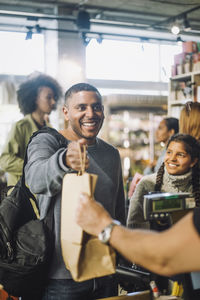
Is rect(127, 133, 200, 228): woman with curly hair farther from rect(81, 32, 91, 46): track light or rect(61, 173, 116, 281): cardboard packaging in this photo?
rect(81, 32, 91, 46): track light

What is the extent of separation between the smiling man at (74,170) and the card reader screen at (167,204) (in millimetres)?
214

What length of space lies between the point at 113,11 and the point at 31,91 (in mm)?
4154

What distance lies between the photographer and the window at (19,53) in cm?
709

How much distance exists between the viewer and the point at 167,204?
1.42 meters

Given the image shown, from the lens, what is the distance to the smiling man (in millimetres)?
1317

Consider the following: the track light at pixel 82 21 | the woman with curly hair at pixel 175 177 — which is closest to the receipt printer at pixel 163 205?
the woman with curly hair at pixel 175 177

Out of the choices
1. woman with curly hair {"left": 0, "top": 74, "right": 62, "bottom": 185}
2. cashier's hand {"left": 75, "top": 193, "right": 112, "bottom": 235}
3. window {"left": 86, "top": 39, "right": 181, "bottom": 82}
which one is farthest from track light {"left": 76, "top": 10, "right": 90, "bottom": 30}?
cashier's hand {"left": 75, "top": 193, "right": 112, "bottom": 235}

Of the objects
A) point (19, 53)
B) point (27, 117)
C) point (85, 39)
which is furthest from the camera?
point (19, 53)

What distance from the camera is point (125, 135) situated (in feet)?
23.0

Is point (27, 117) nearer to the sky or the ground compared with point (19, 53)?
nearer to the ground

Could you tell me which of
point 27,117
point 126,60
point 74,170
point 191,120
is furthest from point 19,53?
point 74,170

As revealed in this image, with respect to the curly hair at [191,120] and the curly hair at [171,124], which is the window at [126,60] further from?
the curly hair at [191,120]

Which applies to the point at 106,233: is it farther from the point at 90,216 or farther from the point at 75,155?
the point at 75,155

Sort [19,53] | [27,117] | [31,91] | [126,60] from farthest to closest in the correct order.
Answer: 1. [126,60]
2. [19,53]
3. [31,91]
4. [27,117]
